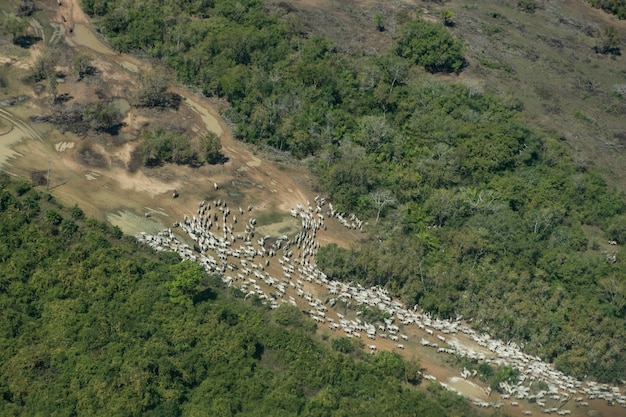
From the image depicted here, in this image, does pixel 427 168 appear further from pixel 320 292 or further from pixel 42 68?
pixel 42 68

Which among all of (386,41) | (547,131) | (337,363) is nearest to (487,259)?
(337,363)

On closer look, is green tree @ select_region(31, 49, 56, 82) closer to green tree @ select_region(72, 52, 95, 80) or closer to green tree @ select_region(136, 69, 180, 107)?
green tree @ select_region(72, 52, 95, 80)

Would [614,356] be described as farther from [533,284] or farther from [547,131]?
[547,131]

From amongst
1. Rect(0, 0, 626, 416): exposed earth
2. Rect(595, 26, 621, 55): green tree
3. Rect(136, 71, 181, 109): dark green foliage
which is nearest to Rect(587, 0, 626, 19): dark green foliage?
Rect(595, 26, 621, 55): green tree

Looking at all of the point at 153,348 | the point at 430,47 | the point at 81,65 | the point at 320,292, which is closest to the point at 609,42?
the point at 430,47

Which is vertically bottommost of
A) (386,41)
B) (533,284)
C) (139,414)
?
(139,414)

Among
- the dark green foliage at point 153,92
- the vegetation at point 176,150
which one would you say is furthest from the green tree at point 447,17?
the vegetation at point 176,150

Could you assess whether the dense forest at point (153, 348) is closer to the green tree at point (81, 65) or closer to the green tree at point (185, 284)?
the green tree at point (185, 284)
